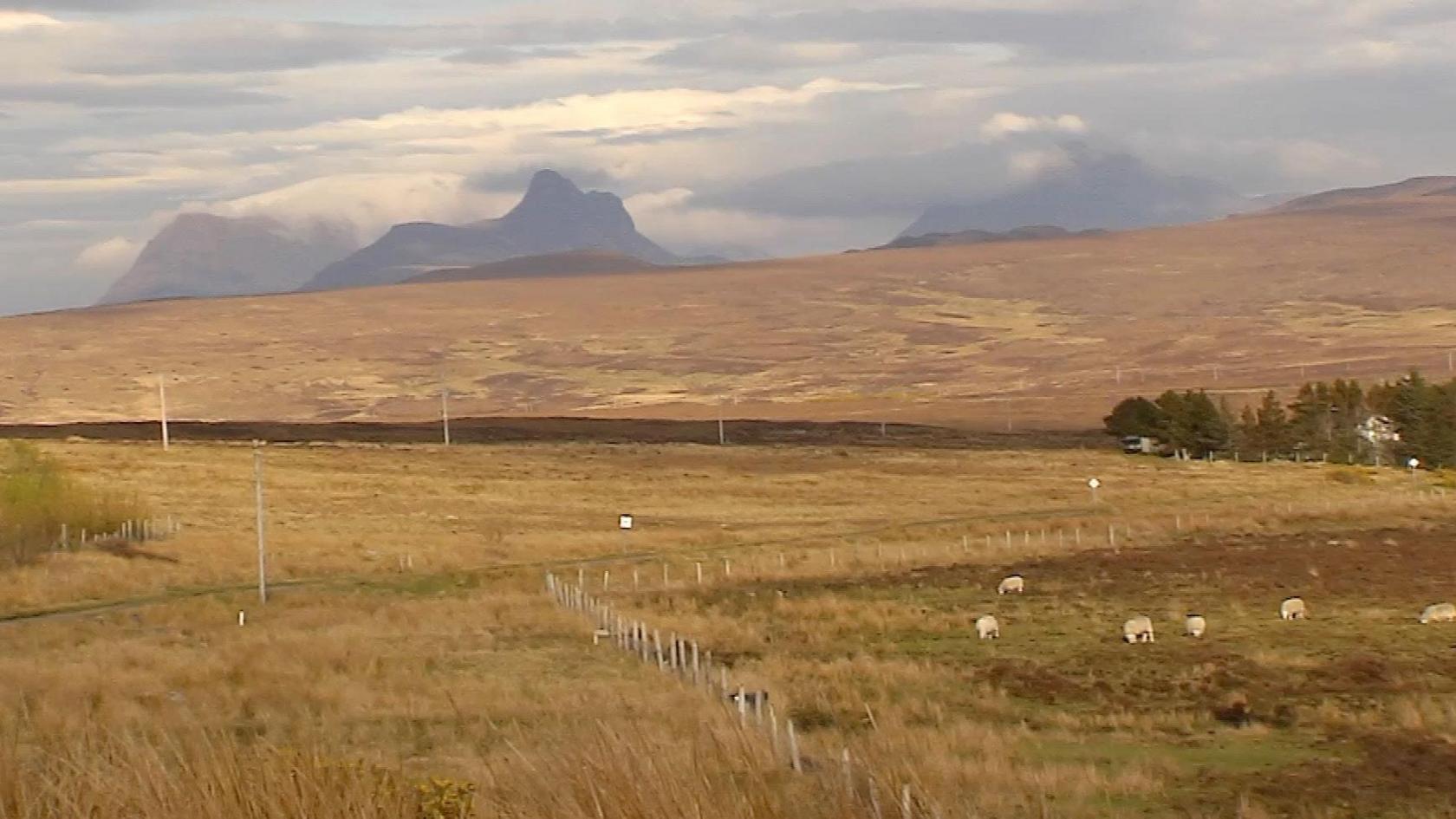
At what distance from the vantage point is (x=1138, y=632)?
3222cm

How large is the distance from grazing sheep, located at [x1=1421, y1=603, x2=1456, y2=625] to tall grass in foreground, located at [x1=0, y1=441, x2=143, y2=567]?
39459mm

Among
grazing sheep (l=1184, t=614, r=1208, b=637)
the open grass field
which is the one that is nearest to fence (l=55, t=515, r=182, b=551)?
the open grass field

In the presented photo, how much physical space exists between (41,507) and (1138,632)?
4135 centimetres

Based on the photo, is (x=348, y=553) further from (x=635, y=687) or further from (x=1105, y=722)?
(x=1105, y=722)

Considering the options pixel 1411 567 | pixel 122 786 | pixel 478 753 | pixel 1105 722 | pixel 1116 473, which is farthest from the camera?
pixel 1116 473

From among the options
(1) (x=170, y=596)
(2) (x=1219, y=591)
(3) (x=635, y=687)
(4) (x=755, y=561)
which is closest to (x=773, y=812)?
(3) (x=635, y=687)

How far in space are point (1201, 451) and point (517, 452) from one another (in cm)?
3837

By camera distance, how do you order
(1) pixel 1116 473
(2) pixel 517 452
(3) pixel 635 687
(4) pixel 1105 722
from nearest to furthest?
1. (4) pixel 1105 722
2. (3) pixel 635 687
3. (1) pixel 1116 473
4. (2) pixel 517 452

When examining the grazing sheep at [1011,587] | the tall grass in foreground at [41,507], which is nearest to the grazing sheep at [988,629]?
the grazing sheep at [1011,587]

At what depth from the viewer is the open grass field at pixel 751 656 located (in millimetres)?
7812

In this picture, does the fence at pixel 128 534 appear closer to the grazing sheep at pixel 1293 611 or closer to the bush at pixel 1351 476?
the grazing sheep at pixel 1293 611

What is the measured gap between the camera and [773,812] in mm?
7109

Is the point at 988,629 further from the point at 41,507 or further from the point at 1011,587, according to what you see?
the point at 41,507

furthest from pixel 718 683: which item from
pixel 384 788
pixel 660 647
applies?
pixel 384 788
